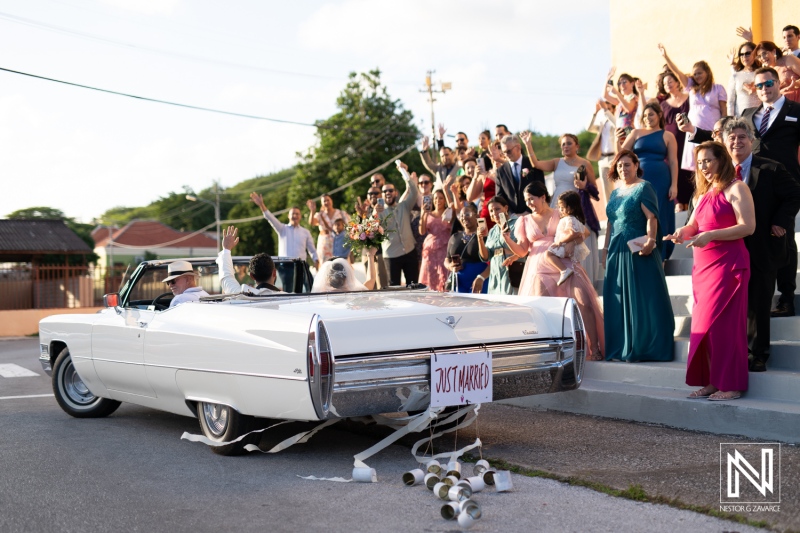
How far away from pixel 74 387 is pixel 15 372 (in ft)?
16.1

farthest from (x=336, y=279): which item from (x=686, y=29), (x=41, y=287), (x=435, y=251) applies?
(x=41, y=287)

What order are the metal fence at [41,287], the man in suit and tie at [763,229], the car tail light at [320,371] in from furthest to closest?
the metal fence at [41,287] < the man in suit and tie at [763,229] < the car tail light at [320,371]

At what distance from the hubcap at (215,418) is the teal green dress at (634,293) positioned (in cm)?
384

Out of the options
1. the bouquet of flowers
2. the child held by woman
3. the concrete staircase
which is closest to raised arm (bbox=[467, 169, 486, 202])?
the bouquet of flowers

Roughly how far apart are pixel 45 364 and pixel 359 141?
4708 centimetres

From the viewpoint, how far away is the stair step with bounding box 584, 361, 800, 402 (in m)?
6.51

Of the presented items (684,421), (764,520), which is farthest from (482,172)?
(764,520)

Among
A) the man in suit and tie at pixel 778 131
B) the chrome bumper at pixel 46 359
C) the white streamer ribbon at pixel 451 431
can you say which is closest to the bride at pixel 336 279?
the white streamer ribbon at pixel 451 431

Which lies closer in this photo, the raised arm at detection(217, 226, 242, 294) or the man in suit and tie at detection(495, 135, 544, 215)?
the raised arm at detection(217, 226, 242, 294)

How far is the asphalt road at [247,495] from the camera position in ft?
14.4

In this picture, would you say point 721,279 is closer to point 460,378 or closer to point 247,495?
point 460,378

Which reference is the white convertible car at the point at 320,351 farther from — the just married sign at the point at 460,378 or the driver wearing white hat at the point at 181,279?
the driver wearing white hat at the point at 181,279

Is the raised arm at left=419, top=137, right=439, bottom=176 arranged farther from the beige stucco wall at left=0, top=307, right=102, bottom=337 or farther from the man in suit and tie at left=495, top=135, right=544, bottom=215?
the beige stucco wall at left=0, top=307, right=102, bottom=337

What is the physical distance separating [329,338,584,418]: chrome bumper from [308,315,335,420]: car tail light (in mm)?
46
